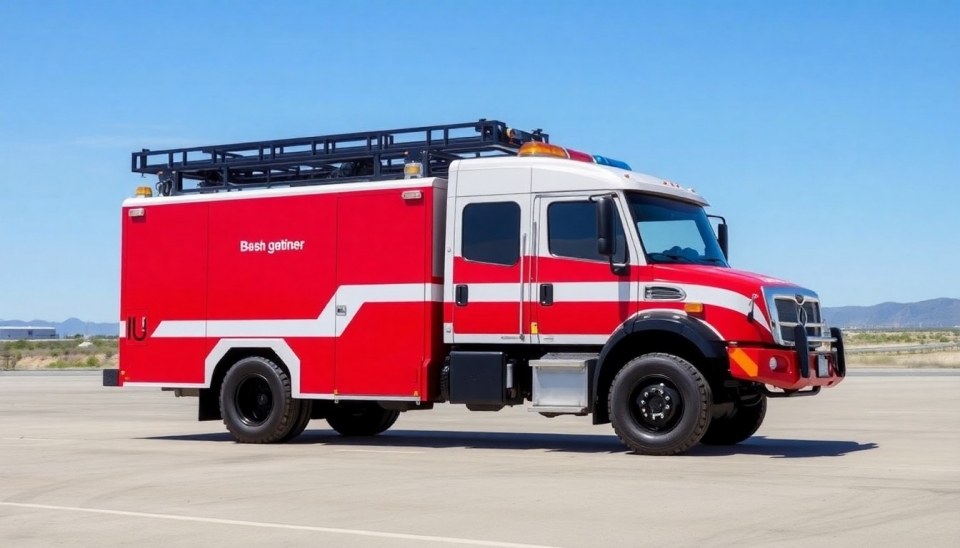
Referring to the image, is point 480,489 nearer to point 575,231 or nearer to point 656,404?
point 656,404

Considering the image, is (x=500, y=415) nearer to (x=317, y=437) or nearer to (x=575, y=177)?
(x=317, y=437)

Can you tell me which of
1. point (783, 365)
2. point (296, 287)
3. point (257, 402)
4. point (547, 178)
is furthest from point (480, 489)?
point (257, 402)

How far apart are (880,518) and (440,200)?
7656 mm

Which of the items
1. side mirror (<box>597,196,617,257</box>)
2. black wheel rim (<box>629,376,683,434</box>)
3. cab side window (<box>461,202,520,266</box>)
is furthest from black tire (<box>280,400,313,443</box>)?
→ side mirror (<box>597,196,617,257</box>)

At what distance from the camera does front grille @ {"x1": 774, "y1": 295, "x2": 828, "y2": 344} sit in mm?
13680

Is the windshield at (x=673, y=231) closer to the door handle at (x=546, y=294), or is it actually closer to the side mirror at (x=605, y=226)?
the side mirror at (x=605, y=226)

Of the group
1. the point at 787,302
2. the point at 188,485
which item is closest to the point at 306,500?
the point at 188,485

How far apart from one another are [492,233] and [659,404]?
2866 millimetres

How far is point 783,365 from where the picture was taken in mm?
13453

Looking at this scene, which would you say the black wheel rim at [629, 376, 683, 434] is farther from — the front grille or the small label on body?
the small label on body

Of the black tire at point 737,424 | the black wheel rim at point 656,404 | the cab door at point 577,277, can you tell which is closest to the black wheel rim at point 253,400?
the cab door at point 577,277

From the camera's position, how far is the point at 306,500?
400 inches

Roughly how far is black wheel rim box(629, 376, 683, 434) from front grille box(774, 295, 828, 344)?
1351mm

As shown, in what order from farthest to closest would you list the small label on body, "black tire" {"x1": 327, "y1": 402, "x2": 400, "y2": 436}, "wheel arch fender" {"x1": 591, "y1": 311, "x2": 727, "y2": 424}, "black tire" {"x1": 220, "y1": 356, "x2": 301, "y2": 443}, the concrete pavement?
"black tire" {"x1": 327, "y1": 402, "x2": 400, "y2": 436}
the small label on body
"black tire" {"x1": 220, "y1": 356, "x2": 301, "y2": 443}
"wheel arch fender" {"x1": 591, "y1": 311, "x2": 727, "y2": 424}
the concrete pavement
